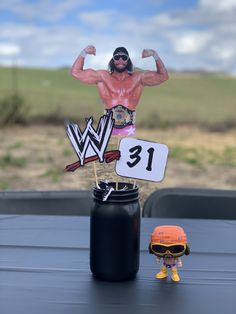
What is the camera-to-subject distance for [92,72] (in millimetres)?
1079

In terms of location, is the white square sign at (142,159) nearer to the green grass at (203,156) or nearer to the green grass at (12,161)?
the green grass at (12,161)

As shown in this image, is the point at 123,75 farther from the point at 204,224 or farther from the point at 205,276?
the point at 204,224

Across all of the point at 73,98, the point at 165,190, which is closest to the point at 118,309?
the point at 165,190

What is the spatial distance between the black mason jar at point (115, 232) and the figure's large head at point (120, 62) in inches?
9.7

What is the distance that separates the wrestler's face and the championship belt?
75mm

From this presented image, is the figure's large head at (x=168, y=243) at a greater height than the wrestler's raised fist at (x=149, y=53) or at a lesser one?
lesser

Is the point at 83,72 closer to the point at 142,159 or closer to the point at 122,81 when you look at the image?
the point at 122,81

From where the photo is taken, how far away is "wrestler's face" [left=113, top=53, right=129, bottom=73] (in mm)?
1043

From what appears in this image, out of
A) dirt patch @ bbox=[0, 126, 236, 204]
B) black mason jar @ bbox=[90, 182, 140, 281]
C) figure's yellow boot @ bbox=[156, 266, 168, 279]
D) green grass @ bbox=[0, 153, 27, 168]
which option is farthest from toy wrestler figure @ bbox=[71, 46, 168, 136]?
green grass @ bbox=[0, 153, 27, 168]

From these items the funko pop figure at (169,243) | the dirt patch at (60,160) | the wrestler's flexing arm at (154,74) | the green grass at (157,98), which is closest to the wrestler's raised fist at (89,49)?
the wrestler's flexing arm at (154,74)

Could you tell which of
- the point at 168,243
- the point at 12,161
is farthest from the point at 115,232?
the point at 12,161

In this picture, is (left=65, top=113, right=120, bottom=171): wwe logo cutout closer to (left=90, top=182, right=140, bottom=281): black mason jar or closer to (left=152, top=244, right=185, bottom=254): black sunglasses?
(left=90, top=182, right=140, bottom=281): black mason jar

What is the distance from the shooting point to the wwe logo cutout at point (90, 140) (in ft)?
3.16

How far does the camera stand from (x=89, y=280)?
3.24ft
